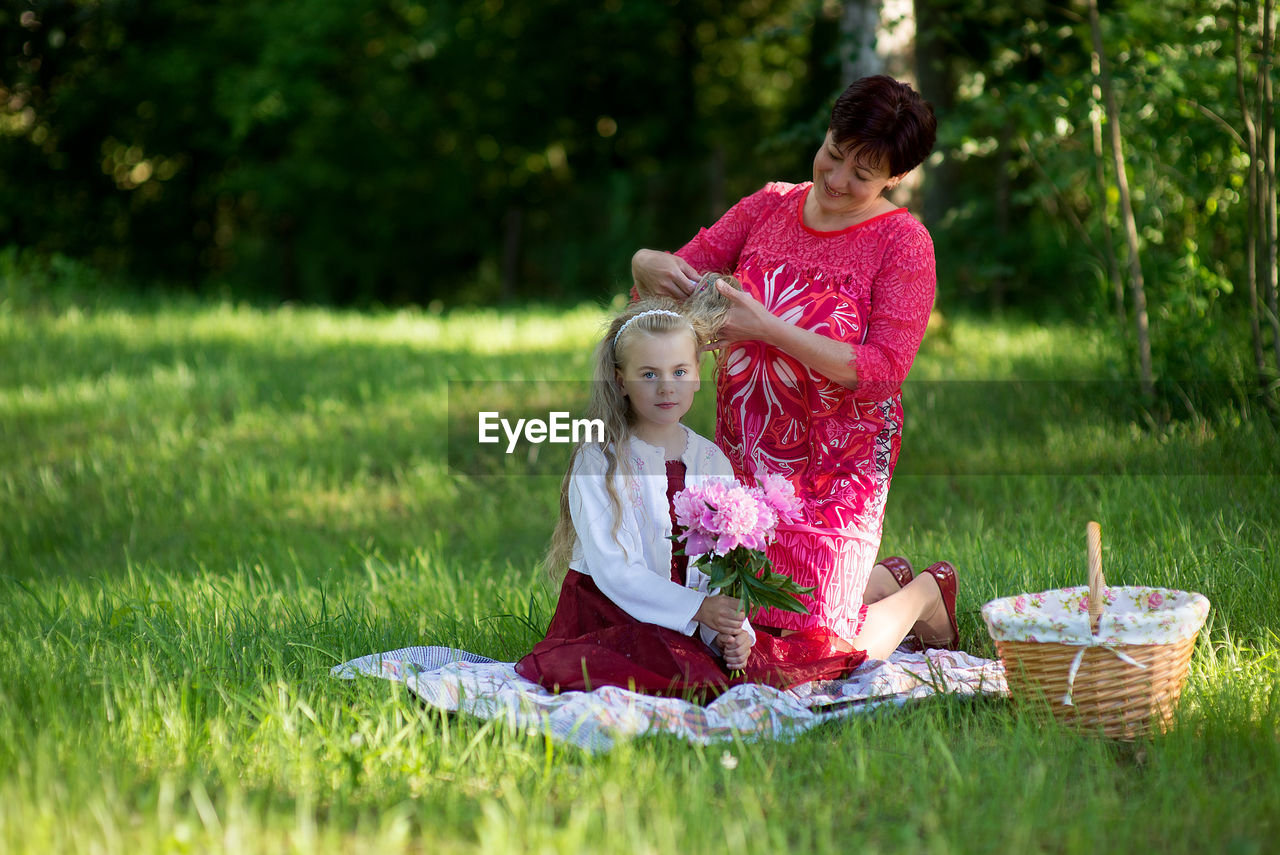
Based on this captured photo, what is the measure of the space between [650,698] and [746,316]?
1.01m

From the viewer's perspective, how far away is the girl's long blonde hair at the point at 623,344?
10.1 ft

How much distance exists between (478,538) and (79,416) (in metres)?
2.79

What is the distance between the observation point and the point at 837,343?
3064 mm

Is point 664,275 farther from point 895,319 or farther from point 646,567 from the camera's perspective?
point 646,567

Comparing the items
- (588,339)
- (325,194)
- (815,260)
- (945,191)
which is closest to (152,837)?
(815,260)

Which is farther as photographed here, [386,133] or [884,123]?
[386,133]

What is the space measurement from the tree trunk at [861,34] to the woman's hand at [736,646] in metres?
4.40

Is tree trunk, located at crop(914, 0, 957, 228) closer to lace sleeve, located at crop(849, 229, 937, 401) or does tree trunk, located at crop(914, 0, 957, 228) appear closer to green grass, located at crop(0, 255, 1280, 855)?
green grass, located at crop(0, 255, 1280, 855)

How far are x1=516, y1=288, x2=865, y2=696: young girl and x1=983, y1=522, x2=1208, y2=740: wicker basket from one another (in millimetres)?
546

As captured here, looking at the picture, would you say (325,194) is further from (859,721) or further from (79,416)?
(859,721)

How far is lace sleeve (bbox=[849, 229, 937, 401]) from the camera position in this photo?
3.11 m

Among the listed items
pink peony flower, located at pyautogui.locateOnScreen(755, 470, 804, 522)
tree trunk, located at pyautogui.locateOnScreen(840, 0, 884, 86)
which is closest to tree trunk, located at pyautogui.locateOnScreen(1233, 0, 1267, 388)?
tree trunk, located at pyautogui.locateOnScreen(840, 0, 884, 86)

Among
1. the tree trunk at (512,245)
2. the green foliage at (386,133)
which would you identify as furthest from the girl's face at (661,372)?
the tree trunk at (512,245)

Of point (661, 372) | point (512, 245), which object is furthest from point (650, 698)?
point (512, 245)
